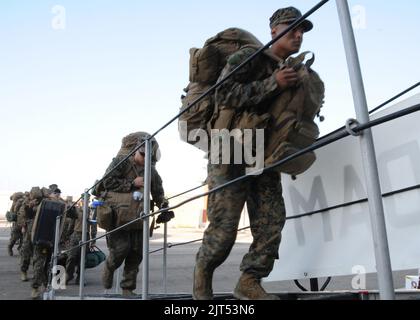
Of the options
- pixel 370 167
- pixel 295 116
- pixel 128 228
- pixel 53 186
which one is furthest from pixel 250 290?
pixel 53 186

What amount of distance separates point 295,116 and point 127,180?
9.48 ft

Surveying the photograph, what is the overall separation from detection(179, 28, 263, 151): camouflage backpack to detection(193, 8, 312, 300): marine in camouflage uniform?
168mm

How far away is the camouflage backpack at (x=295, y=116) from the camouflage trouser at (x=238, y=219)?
18 centimetres

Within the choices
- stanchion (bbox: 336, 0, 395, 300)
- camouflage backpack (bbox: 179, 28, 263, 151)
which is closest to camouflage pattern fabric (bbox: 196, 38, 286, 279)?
camouflage backpack (bbox: 179, 28, 263, 151)

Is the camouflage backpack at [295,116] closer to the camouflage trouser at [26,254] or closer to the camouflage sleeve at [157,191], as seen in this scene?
the camouflage sleeve at [157,191]

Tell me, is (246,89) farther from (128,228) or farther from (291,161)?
(128,228)

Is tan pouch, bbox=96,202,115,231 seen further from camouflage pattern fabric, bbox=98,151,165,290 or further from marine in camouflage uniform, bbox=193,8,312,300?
marine in camouflage uniform, bbox=193,8,312,300

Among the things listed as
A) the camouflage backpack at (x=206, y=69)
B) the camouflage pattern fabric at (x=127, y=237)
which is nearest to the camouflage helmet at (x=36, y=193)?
the camouflage pattern fabric at (x=127, y=237)

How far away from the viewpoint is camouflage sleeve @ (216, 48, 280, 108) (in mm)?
2438

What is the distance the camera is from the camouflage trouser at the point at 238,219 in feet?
8.39

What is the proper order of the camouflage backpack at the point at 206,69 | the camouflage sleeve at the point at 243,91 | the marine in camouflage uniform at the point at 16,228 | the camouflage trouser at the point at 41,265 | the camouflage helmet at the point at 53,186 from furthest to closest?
the marine in camouflage uniform at the point at 16,228 → the camouflage helmet at the point at 53,186 → the camouflage trouser at the point at 41,265 → the camouflage backpack at the point at 206,69 → the camouflage sleeve at the point at 243,91

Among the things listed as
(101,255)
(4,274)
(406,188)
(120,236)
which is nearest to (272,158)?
(406,188)

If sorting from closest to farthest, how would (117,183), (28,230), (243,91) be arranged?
(243,91) → (117,183) → (28,230)

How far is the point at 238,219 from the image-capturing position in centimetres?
258
